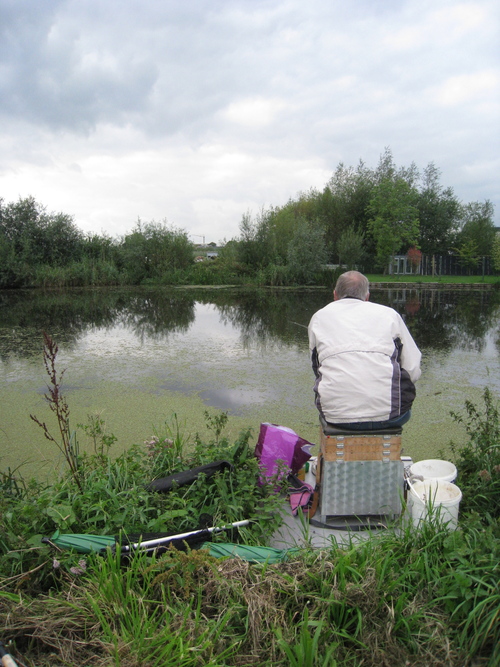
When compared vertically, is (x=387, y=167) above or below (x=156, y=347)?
above

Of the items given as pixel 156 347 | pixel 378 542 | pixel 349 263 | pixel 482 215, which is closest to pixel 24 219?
pixel 349 263

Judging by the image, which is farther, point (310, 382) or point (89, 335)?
point (89, 335)

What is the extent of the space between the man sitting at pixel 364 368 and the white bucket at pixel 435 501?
12.9 inches

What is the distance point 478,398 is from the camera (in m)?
5.08

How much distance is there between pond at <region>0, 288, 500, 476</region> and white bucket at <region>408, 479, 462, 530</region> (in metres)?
1.25

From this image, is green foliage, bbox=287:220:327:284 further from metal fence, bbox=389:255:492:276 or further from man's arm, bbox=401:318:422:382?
man's arm, bbox=401:318:422:382

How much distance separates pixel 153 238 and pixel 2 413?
2298 centimetres

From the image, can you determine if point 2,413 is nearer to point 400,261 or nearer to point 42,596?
point 42,596

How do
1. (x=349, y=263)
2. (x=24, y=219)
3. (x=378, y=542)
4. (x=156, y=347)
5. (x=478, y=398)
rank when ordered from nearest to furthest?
(x=378, y=542) < (x=478, y=398) < (x=156, y=347) < (x=24, y=219) < (x=349, y=263)

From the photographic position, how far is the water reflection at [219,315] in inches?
343

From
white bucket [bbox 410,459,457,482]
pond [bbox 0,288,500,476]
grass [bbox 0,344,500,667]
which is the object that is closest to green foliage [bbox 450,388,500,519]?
white bucket [bbox 410,459,457,482]

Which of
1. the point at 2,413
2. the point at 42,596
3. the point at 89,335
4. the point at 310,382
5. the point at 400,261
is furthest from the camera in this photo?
the point at 400,261

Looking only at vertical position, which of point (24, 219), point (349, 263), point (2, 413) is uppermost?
point (24, 219)

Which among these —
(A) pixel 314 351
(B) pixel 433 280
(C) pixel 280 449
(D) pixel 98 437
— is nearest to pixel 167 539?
(C) pixel 280 449
